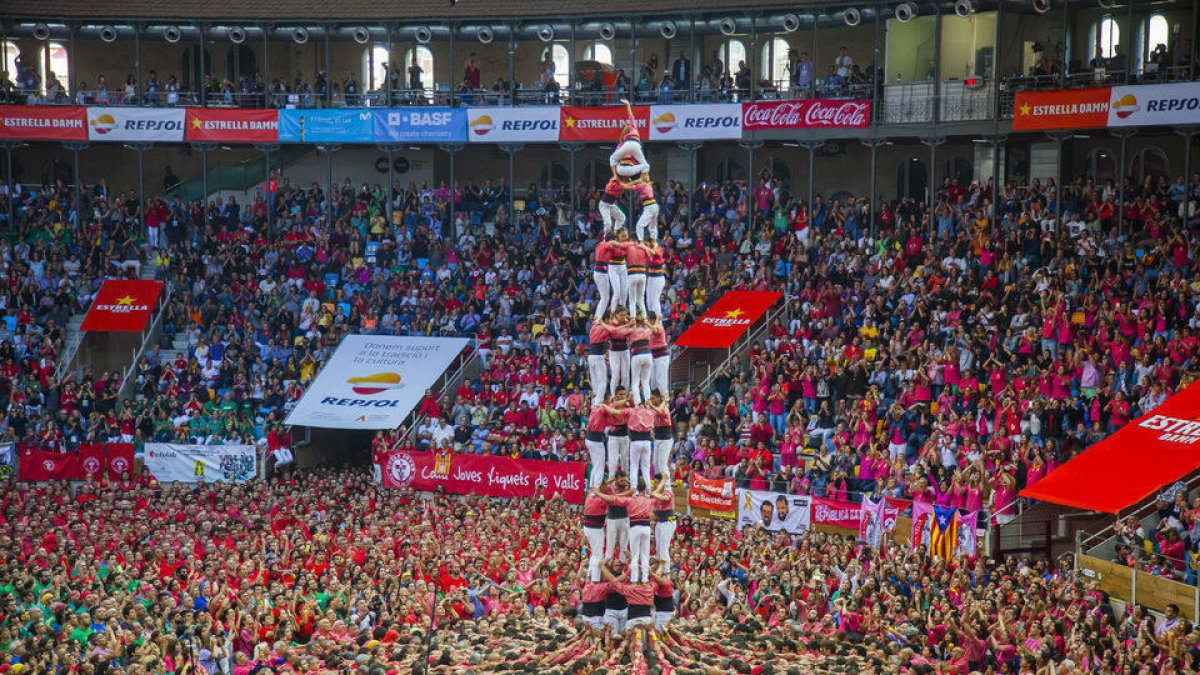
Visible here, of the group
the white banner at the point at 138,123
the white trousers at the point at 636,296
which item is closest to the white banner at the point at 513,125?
the white banner at the point at 138,123

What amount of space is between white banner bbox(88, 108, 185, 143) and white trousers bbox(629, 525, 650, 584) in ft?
88.0

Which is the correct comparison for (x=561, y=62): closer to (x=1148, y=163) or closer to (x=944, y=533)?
(x=1148, y=163)

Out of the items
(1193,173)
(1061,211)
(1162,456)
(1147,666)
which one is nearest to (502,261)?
(1061,211)

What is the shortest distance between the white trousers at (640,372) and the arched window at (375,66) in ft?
91.1

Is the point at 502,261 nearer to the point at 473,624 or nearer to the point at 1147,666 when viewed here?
the point at 473,624

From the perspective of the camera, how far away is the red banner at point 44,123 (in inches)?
1818

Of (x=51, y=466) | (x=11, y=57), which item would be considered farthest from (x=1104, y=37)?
(x=11, y=57)

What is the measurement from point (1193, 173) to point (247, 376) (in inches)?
992

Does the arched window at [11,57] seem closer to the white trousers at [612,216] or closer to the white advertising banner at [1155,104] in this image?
the white trousers at [612,216]

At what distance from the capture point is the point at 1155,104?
117 feet

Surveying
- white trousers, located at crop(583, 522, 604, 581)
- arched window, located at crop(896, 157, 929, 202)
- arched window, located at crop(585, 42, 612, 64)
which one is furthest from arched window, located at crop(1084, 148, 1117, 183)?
white trousers, located at crop(583, 522, 604, 581)

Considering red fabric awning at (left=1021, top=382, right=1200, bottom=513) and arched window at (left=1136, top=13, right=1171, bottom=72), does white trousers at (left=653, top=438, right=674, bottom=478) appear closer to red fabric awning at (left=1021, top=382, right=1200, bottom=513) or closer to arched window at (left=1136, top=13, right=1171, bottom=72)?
red fabric awning at (left=1021, top=382, right=1200, bottom=513)

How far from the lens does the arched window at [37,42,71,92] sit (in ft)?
170

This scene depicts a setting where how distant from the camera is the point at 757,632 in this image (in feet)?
85.5
